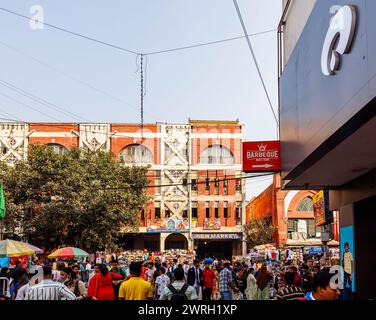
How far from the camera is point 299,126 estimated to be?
48.8 feet

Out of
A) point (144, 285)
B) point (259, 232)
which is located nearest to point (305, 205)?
point (259, 232)

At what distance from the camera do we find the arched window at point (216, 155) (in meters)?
56.1

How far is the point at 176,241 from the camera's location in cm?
5697

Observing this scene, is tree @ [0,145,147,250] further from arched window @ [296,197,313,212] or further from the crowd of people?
the crowd of people

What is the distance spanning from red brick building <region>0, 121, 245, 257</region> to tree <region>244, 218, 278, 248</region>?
4.75 ft

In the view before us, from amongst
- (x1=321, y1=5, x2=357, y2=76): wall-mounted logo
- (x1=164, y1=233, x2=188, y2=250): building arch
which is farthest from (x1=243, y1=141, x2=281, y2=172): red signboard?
(x1=164, y1=233, x2=188, y2=250): building arch

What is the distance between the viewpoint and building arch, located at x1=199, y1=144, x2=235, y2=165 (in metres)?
56.1

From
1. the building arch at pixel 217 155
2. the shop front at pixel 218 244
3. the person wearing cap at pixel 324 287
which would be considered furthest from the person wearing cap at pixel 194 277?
the building arch at pixel 217 155

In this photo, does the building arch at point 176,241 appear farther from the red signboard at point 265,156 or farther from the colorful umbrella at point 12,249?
the red signboard at point 265,156

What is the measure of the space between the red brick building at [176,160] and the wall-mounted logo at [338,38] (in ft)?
146

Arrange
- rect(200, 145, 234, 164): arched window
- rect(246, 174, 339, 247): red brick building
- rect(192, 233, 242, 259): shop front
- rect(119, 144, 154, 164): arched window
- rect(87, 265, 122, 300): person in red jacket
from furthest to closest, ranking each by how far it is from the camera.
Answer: rect(119, 144, 154, 164): arched window
rect(200, 145, 234, 164): arched window
rect(192, 233, 242, 259): shop front
rect(246, 174, 339, 247): red brick building
rect(87, 265, 122, 300): person in red jacket
